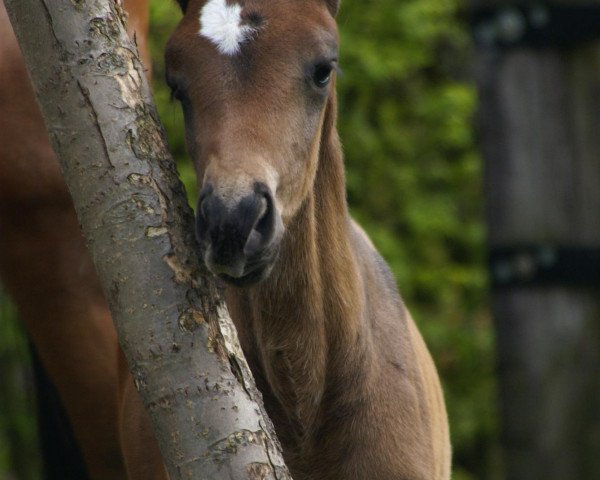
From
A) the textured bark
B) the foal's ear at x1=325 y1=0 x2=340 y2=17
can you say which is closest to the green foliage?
the foal's ear at x1=325 y1=0 x2=340 y2=17

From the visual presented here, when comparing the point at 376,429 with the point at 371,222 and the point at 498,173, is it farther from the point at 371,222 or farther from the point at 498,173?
the point at 371,222

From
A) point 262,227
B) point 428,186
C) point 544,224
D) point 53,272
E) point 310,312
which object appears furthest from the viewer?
point 428,186

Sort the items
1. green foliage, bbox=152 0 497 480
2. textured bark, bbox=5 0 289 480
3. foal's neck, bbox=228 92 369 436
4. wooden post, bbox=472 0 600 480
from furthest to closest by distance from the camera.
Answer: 1. green foliage, bbox=152 0 497 480
2. wooden post, bbox=472 0 600 480
3. foal's neck, bbox=228 92 369 436
4. textured bark, bbox=5 0 289 480

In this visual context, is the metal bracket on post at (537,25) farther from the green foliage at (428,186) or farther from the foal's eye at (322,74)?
the green foliage at (428,186)

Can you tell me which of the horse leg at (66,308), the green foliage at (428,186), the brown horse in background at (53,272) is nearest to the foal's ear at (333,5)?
the brown horse in background at (53,272)

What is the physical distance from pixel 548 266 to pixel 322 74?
2.51 meters

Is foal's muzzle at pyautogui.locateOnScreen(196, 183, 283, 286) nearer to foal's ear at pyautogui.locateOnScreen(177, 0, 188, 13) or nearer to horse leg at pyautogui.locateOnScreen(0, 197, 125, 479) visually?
foal's ear at pyautogui.locateOnScreen(177, 0, 188, 13)

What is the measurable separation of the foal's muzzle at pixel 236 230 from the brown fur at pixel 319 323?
9.4 inches

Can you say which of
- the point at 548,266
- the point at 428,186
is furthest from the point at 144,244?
the point at 428,186

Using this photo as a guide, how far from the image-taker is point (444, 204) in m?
9.61

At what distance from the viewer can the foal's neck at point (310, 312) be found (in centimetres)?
378

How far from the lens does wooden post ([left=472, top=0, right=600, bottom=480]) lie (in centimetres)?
554

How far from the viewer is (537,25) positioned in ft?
18.1

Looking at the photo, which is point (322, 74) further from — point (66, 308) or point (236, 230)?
point (66, 308)
